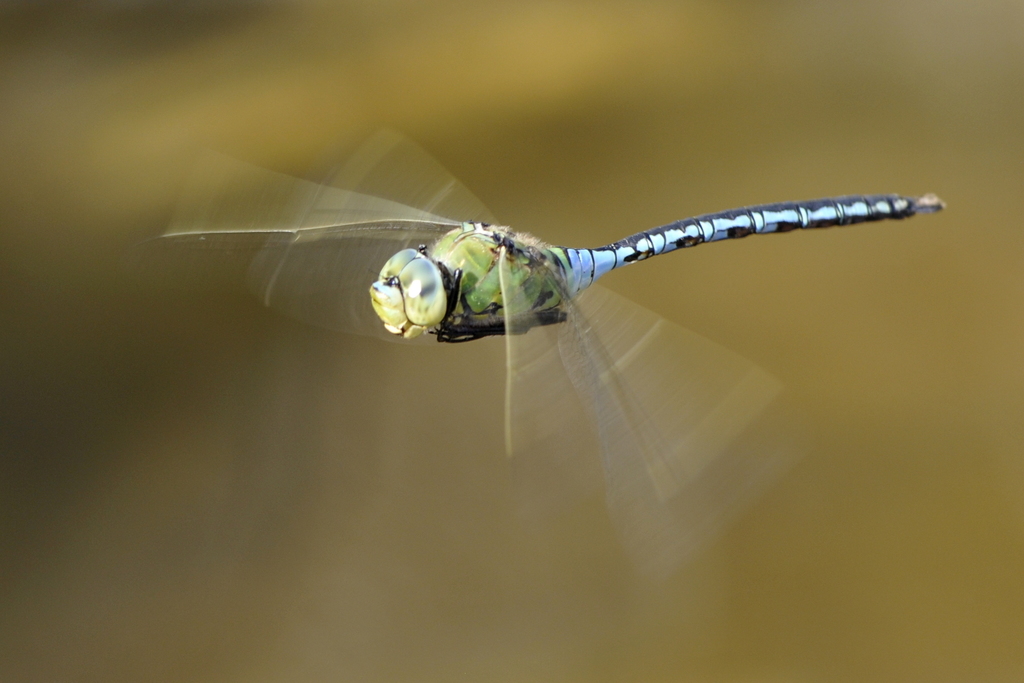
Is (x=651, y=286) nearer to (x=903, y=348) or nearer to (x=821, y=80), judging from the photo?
(x=903, y=348)

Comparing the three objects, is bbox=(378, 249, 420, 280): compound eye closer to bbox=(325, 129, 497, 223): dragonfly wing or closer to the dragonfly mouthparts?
bbox=(325, 129, 497, 223): dragonfly wing

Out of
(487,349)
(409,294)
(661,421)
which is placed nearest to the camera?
(409,294)

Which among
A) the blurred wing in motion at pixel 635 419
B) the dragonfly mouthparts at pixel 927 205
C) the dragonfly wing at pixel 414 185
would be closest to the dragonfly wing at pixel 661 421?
the blurred wing in motion at pixel 635 419

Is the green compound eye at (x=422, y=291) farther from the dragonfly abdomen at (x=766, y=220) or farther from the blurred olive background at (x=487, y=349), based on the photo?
the blurred olive background at (x=487, y=349)

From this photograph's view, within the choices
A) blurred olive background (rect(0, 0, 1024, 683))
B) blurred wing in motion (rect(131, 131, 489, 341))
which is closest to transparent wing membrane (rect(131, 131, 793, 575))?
blurred wing in motion (rect(131, 131, 489, 341))

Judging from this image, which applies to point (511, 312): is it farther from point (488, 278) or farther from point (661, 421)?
point (661, 421)

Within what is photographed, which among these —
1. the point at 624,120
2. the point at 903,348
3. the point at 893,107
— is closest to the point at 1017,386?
the point at 903,348

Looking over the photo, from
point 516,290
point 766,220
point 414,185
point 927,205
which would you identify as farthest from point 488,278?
point 927,205
